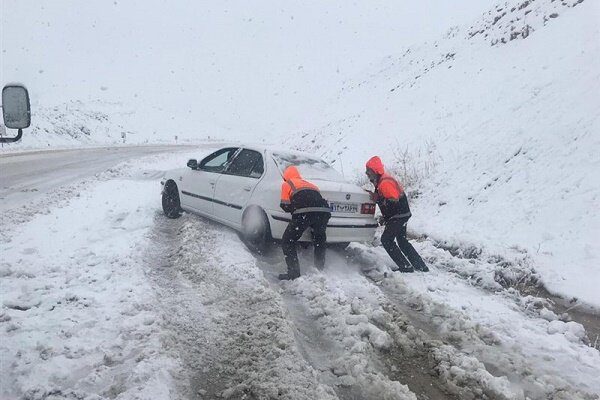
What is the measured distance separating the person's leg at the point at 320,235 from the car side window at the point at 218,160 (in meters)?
2.27

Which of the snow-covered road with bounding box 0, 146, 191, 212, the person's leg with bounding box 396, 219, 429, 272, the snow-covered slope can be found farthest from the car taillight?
the snow-covered road with bounding box 0, 146, 191, 212

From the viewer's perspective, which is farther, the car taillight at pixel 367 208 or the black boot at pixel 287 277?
the car taillight at pixel 367 208

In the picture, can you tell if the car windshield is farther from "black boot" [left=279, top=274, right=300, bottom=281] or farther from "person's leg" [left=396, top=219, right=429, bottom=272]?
"black boot" [left=279, top=274, right=300, bottom=281]

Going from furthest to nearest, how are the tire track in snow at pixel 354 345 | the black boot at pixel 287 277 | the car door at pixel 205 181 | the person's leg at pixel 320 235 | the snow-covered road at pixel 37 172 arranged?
the snow-covered road at pixel 37 172
the car door at pixel 205 181
the person's leg at pixel 320 235
the black boot at pixel 287 277
the tire track in snow at pixel 354 345

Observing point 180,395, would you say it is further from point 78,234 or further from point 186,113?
point 186,113

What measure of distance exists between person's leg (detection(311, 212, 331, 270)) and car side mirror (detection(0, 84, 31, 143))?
318cm

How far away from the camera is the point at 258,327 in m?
3.98

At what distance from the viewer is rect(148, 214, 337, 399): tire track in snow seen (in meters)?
3.14

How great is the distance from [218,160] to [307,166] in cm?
169

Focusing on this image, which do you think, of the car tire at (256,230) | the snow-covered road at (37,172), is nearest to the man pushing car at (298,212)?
the car tire at (256,230)

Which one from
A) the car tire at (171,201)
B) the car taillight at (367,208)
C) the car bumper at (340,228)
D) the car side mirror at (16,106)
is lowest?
the car tire at (171,201)

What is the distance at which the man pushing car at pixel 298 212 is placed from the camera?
544cm

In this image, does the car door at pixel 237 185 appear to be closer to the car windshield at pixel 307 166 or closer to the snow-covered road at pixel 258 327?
the car windshield at pixel 307 166

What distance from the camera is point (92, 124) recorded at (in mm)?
33969
